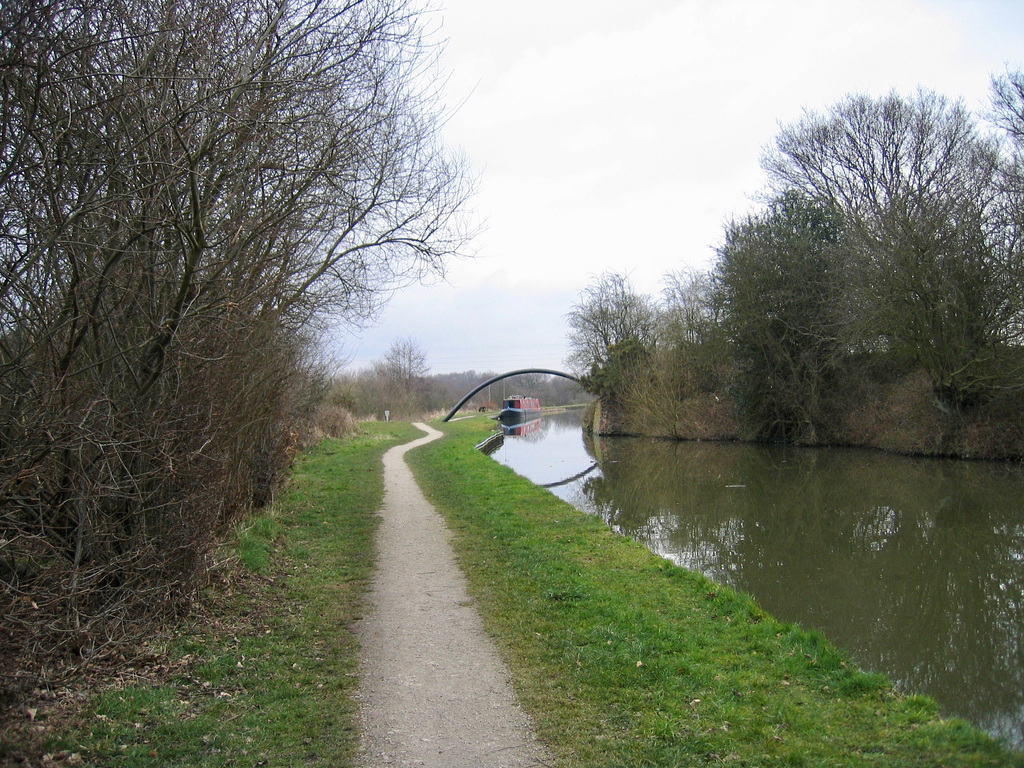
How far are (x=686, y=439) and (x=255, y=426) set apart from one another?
2517 cm

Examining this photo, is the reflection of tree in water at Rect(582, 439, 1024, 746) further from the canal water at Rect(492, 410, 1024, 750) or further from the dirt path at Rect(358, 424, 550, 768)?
the dirt path at Rect(358, 424, 550, 768)

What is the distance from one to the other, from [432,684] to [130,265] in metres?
3.50

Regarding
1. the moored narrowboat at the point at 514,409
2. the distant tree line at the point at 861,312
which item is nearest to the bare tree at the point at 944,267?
the distant tree line at the point at 861,312

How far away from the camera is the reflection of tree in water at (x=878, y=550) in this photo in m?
6.39

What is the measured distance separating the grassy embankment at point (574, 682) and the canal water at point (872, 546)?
1021 mm

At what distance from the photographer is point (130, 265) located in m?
5.13

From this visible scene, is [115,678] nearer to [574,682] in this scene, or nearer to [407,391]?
[574,682]

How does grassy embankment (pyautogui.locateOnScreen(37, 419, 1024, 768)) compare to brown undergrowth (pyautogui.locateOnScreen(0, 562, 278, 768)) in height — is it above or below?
below

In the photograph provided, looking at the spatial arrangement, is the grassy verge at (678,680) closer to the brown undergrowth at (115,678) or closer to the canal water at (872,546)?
the canal water at (872,546)

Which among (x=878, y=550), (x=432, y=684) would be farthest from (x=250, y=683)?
(x=878, y=550)

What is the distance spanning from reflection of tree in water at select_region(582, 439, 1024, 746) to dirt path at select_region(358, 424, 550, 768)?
328 cm

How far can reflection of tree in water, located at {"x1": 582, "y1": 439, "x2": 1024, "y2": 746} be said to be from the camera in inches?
252

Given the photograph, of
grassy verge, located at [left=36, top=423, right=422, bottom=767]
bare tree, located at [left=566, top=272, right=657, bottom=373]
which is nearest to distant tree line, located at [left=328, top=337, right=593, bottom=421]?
bare tree, located at [left=566, top=272, right=657, bottom=373]

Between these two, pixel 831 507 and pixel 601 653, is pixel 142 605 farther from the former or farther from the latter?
pixel 831 507
